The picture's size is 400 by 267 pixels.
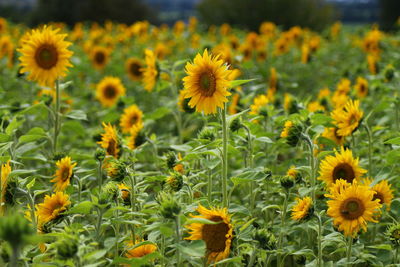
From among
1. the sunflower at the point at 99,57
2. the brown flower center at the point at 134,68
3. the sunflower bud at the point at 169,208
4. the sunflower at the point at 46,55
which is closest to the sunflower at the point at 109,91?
the brown flower center at the point at 134,68

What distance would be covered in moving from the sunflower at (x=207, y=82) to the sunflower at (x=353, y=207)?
46cm

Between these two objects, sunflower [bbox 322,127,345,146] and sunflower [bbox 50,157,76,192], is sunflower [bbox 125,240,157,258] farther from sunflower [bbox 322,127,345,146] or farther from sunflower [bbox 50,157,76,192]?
sunflower [bbox 322,127,345,146]

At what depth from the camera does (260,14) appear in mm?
11633

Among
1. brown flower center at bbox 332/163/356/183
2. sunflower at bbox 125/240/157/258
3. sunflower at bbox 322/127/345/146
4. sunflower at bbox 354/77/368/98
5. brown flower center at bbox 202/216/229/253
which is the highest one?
sunflower at bbox 354/77/368/98

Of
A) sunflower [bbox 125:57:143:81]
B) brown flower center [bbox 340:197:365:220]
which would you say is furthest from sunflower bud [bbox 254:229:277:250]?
sunflower [bbox 125:57:143:81]

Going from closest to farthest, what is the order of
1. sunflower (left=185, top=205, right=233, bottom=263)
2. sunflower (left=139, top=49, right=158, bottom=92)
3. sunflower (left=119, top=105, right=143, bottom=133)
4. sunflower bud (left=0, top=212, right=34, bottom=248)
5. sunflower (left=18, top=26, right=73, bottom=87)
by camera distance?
sunflower bud (left=0, top=212, right=34, bottom=248)
sunflower (left=185, top=205, right=233, bottom=263)
sunflower (left=18, top=26, right=73, bottom=87)
sunflower (left=119, top=105, right=143, bottom=133)
sunflower (left=139, top=49, right=158, bottom=92)

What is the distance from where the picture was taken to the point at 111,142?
7.71 feet

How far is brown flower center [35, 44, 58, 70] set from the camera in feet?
8.07

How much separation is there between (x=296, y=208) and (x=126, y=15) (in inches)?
485

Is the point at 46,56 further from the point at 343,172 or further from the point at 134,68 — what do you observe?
the point at 134,68

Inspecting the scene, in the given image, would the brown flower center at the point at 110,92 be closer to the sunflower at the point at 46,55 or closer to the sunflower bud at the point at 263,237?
the sunflower at the point at 46,55

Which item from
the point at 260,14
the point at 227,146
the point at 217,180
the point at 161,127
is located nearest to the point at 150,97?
the point at 161,127

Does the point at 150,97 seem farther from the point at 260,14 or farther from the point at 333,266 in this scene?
the point at 260,14

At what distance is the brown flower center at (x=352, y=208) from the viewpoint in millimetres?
1703
